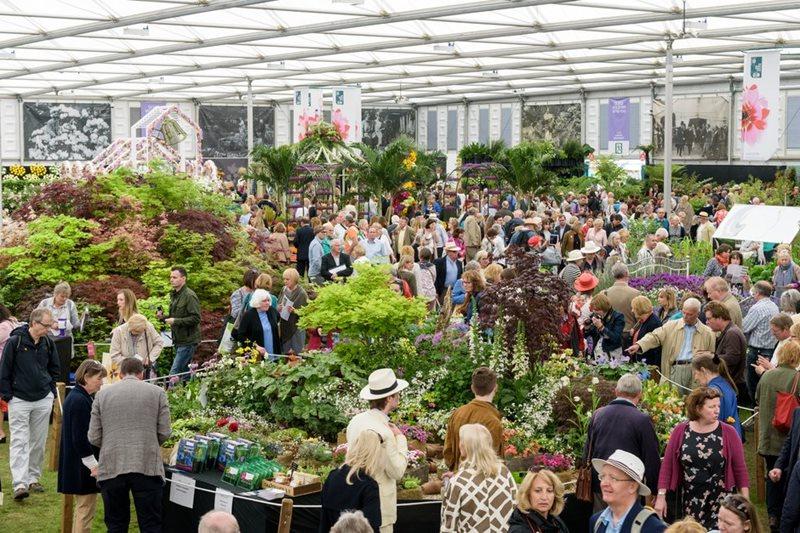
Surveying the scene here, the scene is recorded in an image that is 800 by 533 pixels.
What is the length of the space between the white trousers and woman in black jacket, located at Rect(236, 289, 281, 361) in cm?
224

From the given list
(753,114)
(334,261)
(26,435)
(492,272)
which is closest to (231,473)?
(26,435)

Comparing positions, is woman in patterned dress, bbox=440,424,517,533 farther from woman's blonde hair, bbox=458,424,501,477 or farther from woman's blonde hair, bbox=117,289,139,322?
woman's blonde hair, bbox=117,289,139,322

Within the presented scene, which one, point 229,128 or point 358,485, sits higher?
point 229,128

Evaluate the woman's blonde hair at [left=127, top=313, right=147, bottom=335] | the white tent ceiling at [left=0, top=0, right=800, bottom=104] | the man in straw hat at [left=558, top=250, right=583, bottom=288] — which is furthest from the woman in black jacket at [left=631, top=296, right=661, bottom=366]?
the white tent ceiling at [left=0, top=0, right=800, bottom=104]

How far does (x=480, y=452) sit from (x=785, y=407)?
2.86 meters

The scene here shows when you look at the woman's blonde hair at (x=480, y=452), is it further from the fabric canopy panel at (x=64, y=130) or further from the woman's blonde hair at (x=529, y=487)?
the fabric canopy panel at (x=64, y=130)

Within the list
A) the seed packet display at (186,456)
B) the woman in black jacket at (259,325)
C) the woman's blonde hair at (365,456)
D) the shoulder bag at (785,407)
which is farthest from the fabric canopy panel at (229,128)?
the woman's blonde hair at (365,456)

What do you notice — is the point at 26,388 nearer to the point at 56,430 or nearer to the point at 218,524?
the point at 56,430

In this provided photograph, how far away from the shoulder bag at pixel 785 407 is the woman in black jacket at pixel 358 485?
10.7 ft

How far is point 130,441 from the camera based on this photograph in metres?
6.73

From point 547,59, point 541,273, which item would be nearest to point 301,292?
point 541,273

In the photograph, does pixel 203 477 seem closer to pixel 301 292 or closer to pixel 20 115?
pixel 301 292

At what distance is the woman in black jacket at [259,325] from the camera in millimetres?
10508

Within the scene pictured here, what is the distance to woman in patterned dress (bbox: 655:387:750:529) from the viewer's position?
611 centimetres
